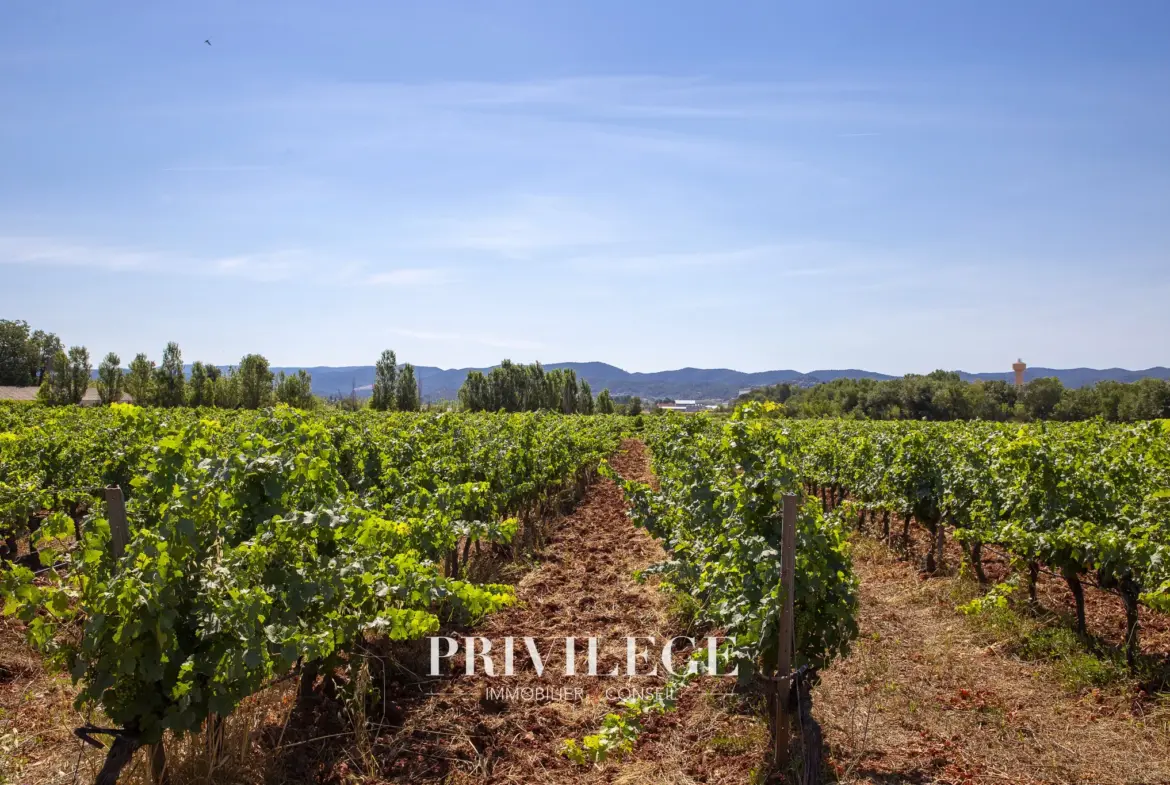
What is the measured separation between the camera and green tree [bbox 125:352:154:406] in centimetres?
6178

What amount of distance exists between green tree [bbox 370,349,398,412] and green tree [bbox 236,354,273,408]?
10579 mm

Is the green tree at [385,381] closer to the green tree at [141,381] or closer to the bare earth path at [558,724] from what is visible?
the green tree at [141,381]

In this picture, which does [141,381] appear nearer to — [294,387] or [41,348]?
[294,387]

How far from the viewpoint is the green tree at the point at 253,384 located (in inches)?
2621

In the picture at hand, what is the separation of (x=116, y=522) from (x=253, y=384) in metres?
69.6

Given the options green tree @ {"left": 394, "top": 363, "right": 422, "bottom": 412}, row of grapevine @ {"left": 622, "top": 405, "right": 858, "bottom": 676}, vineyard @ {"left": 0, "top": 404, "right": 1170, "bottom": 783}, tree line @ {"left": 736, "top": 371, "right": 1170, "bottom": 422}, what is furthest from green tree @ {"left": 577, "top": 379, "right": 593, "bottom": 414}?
row of grapevine @ {"left": 622, "top": 405, "right": 858, "bottom": 676}

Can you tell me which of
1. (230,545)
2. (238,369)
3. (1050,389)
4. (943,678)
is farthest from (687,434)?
(1050,389)

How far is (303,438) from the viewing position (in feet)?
18.1

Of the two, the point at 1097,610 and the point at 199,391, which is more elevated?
the point at 199,391

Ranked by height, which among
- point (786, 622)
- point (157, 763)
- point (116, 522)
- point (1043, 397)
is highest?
point (1043, 397)

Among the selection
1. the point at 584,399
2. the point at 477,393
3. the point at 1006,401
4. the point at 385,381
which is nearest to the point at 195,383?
the point at 385,381

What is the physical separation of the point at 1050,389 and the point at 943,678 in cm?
8496

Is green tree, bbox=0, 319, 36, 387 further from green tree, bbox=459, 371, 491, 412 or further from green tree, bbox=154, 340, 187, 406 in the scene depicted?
green tree, bbox=459, 371, 491, 412

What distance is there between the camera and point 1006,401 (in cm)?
7556
